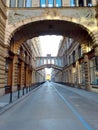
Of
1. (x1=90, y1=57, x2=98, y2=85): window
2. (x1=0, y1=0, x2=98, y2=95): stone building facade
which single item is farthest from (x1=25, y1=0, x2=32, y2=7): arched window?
(x1=90, y1=57, x2=98, y2=85): window

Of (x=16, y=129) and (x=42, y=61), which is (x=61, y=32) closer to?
(x=16, y=129)

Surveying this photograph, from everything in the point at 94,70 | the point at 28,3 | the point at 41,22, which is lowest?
the point at 94,70

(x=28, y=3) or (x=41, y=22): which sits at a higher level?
(x=28, y=3)

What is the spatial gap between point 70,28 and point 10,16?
29.1 ft

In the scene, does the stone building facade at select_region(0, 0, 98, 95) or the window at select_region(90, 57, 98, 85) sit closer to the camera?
the stone building facade at select_region(0, 0, 98, 95)

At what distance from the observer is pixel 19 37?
26.0m

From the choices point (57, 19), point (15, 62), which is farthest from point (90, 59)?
point (15, 62)

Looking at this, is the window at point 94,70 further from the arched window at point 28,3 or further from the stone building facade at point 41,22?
the arched window at point 28,3

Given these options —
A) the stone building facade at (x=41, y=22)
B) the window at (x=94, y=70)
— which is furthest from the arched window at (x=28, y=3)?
the window at (x=94, y=70)

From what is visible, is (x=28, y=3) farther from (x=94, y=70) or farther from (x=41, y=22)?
(x=94, y=70)

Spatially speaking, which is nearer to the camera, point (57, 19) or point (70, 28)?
point (57, 19)

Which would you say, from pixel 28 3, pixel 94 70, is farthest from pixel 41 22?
pixel 94 70

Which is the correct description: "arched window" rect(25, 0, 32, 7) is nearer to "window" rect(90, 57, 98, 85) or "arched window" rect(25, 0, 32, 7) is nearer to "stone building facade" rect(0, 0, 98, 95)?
"stone building facade" rect(0, 0, 98, 95)

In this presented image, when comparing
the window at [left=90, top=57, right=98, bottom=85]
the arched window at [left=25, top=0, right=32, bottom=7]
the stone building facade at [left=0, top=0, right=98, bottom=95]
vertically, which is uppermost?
the arched window at [left=25, top=0, right=32, bottom=7]
